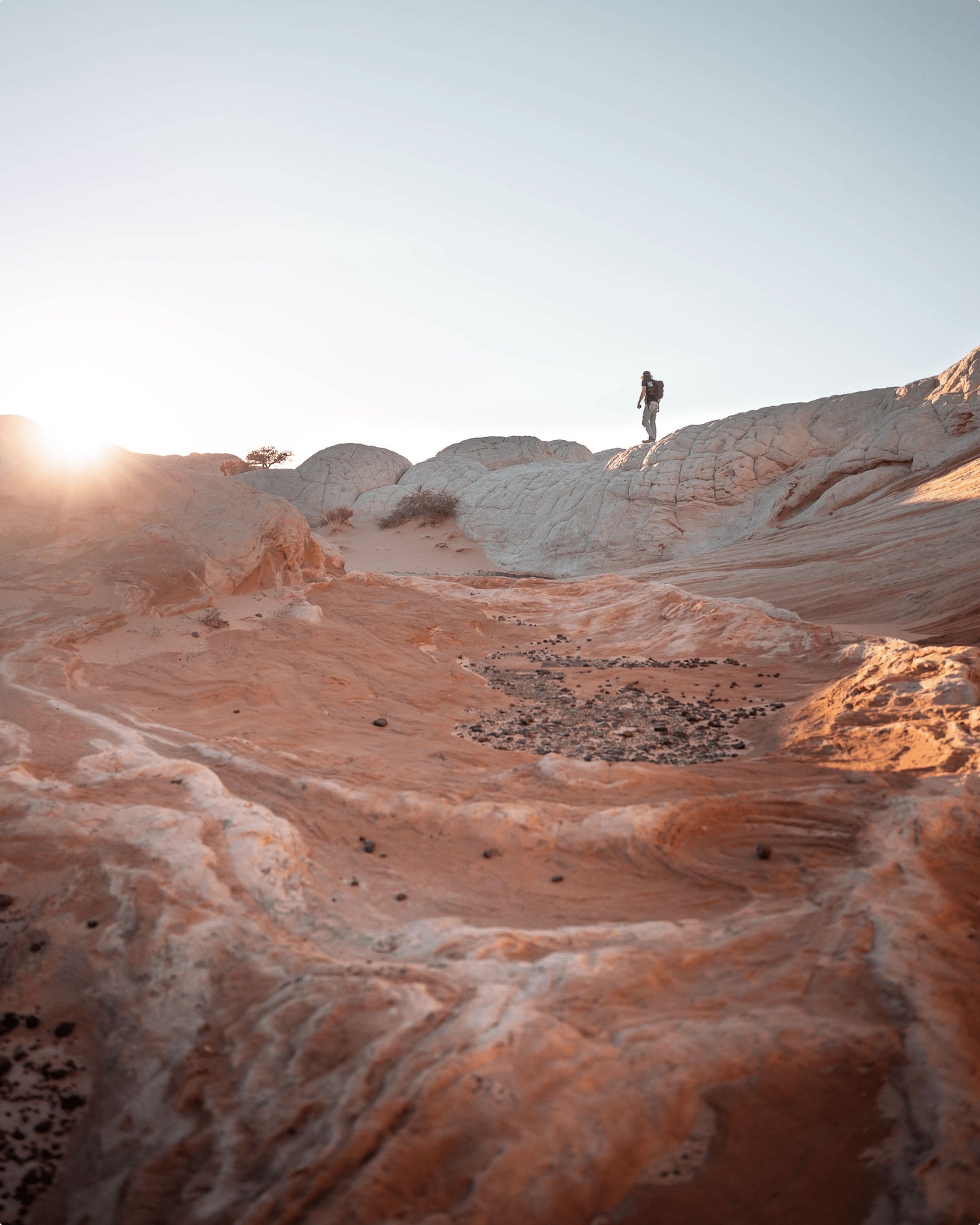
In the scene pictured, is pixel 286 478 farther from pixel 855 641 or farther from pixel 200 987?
pixel 200 987

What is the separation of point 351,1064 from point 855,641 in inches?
227

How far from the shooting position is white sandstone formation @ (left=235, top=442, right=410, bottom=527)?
25484 millimetres

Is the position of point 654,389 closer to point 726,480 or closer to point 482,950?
point 726,480

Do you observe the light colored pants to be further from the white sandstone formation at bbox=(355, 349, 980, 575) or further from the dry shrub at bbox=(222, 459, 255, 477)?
the dry shrub at bbox=(222, 459, 255, 477)

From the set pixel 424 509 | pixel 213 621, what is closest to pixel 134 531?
pixel 213 621

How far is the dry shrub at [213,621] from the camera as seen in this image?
656 centimetres

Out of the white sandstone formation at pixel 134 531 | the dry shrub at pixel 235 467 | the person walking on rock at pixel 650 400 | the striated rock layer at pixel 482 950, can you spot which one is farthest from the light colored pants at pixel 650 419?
the striated rock layer at pixel 482 950

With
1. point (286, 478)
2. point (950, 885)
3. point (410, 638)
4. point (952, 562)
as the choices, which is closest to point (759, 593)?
point (952, 562)

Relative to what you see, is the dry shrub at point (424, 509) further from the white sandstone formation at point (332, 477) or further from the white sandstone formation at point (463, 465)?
the white sandstone formation at point (332, 477)

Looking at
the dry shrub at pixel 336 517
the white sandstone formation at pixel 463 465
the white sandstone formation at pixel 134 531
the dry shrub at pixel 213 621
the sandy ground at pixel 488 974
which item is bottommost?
the sandy ground at pixel 488 974

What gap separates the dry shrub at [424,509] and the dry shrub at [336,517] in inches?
43.9

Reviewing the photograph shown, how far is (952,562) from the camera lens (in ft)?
28.0

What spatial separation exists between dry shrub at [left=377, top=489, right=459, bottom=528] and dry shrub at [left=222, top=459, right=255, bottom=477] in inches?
206

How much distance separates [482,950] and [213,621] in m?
5.06
